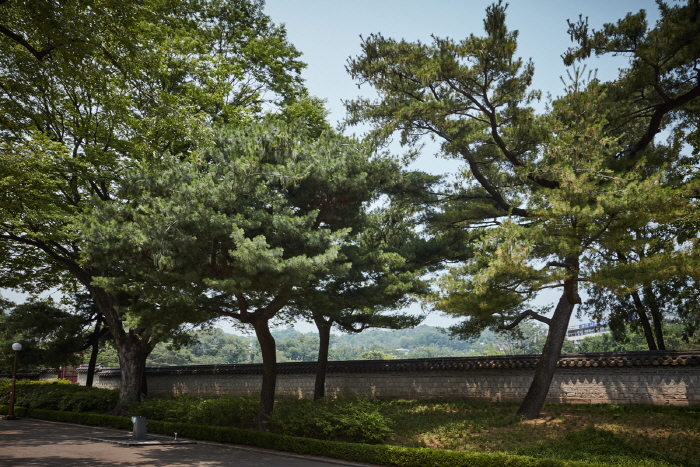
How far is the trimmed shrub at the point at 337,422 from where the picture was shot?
1173 cm

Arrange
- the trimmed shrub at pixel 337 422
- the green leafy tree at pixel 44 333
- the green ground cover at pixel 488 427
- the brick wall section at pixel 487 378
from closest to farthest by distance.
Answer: the green ground cover at pixel 488 427 < the trimmed shrub at pixel 337 422 < the brick wall section at pixel 487 378 < the green leafy tree at pixel 44 333

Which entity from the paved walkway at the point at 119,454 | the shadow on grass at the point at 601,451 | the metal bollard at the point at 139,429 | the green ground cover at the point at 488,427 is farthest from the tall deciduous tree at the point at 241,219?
the shadow on grass at the point at 601,451

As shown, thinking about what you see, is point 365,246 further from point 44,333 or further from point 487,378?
point 44,333

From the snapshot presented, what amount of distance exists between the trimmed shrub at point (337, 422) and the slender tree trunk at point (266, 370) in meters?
0.58

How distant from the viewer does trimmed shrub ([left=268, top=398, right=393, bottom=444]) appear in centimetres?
1173

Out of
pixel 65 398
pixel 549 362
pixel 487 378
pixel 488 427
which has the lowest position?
pixel 488 427

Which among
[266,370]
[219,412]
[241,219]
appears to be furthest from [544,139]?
[219,412]

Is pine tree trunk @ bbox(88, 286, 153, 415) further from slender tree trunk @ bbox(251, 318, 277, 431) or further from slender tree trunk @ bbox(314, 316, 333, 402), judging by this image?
slender tree trunk @ bbox(314, 316, 333, 402)

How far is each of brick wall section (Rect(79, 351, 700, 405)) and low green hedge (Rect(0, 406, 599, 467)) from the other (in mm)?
2690

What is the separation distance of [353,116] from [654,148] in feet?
26.3

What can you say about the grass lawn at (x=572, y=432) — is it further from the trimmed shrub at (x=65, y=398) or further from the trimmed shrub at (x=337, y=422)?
the trimmed shrub at (x=65, y=398)

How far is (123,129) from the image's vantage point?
1669 centimetres

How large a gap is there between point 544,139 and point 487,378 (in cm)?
797

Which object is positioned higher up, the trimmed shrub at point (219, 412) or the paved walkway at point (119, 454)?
the trimmed shrub at point (219, 412)
